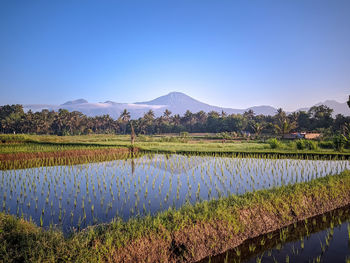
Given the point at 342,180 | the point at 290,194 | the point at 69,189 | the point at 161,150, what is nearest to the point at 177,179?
the point at 69,189

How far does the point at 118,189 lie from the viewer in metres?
9.11

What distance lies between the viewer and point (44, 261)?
351cm

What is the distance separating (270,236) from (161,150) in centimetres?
1580

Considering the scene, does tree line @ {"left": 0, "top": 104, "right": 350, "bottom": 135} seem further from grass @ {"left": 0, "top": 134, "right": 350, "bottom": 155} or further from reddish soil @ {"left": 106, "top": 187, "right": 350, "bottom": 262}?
reddish soil @ {"left": 106, "top": 187, "right": 350, "bottom": 262}

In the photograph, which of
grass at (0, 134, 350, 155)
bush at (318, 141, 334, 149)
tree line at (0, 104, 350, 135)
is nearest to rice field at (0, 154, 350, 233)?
grass at (0, 134, 350, 155)

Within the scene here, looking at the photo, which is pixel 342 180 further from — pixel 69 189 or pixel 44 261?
pixel 69 189

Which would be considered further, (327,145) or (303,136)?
(303,136)

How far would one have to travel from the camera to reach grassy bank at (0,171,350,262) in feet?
12.4

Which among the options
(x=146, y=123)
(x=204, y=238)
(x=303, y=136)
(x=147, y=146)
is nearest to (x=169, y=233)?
(x=204, y=238)

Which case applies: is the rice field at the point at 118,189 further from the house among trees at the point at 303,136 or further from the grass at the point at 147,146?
the house among trees at the point at 303,136

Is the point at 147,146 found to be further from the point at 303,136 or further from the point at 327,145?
the point at 303,136

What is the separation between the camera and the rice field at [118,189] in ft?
22.3

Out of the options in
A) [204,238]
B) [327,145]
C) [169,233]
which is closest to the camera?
[169,233]

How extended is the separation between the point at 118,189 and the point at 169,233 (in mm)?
4947
